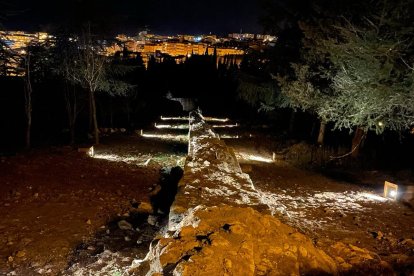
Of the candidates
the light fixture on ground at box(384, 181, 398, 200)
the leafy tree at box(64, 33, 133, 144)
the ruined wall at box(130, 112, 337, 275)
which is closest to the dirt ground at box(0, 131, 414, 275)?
the light fixture on ground at box(384, 181, 398, 200)

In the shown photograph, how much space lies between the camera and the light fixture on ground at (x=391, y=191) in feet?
34.9

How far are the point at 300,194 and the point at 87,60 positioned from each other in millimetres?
11711

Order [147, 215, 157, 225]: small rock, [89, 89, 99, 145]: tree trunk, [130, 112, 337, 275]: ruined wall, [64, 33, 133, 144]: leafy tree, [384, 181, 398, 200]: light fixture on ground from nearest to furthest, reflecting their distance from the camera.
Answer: [130, 112, 337, 275]: ruined wall → [147, 215, 157, 225]: small rock → [384, 181, 398, 200]: light fixture on ground → [64, 33, 133, 144]: leafy tree → [89, 89, 99, 145]: tree trunk

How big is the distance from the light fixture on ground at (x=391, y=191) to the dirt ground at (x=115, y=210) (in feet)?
0.87

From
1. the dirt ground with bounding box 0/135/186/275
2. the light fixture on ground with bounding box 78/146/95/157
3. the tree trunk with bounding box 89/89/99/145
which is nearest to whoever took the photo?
the dirt ground with bounding box 0/135/186/275

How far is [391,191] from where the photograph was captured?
35.4ft

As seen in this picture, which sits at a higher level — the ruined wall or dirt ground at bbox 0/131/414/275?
the ruined wall

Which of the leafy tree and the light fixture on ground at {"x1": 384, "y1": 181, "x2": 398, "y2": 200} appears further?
the leafy tree

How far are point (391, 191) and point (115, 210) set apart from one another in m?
8.47

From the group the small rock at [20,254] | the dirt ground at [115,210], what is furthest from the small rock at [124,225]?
the small rock at [20,254]

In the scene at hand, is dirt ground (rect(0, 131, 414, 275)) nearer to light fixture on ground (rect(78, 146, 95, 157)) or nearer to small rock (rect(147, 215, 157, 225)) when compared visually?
small rock (rect(147, 215, 157, 225))

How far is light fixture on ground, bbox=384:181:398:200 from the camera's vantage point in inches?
419

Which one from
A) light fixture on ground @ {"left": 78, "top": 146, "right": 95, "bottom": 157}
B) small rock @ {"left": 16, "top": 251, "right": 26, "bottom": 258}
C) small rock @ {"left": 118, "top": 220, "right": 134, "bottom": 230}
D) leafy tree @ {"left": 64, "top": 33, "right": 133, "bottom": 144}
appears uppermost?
leafy tree @ {"left": 64, "top": 33, "right": 133, "bottom": 144}

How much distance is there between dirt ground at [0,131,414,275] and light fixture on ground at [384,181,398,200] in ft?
0.87
